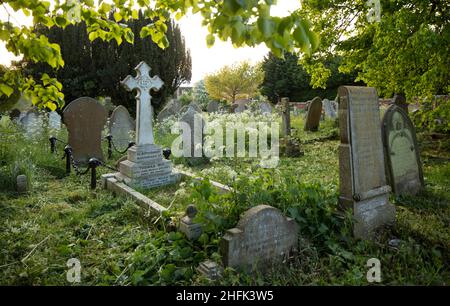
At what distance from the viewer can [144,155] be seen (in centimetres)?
643

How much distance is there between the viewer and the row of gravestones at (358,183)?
3.17 meters

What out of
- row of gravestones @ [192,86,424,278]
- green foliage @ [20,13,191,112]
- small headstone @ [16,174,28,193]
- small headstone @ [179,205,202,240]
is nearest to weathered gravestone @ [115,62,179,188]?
small headstone @ [16,174,28,193]

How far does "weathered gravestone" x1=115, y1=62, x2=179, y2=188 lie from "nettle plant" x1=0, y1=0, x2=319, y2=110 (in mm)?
2409

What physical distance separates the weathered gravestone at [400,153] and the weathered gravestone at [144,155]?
3849 millimetres

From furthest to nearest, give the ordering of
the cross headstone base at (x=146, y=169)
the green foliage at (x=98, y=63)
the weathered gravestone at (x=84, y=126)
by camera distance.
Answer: the green foliage at (x=98, y=63) < the weathered gravestone at (x=84, y=126) < the cross headstone base at (x=146, y=169)

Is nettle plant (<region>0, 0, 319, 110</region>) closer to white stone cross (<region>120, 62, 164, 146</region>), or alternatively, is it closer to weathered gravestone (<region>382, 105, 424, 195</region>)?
white stone cross (<region>120, 62, 164, 146</region>)

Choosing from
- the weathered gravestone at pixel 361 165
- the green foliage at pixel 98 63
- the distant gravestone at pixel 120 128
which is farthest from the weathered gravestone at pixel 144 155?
the green foliage at pixel 98 63

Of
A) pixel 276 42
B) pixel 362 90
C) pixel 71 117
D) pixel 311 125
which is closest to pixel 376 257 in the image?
pixel 362 90

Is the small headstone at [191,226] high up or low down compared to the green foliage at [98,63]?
down

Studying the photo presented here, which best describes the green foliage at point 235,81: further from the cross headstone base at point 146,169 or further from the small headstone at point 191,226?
the small headstone at point 191,226

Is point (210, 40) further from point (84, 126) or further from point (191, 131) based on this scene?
point (84, 126)

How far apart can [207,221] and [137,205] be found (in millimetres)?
1862

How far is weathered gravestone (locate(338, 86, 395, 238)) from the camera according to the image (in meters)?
3.97

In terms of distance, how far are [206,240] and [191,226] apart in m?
0.30
